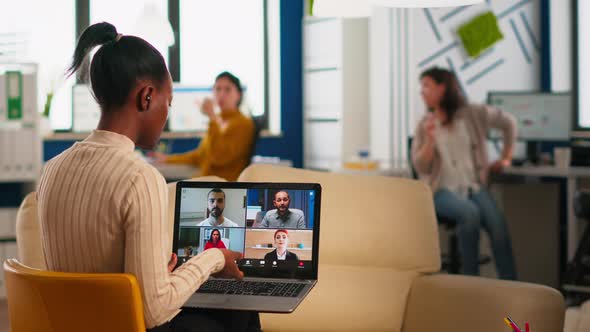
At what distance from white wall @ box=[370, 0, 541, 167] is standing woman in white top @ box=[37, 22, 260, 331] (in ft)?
15.2

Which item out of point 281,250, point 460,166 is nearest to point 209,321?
point 281,250

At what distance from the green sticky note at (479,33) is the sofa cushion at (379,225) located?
3.88 meters

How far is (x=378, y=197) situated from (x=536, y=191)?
3.13 meters

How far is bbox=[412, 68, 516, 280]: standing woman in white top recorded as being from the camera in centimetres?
506

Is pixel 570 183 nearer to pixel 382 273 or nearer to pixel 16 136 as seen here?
pixel 382 273

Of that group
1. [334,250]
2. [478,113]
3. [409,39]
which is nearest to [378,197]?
[334,250]

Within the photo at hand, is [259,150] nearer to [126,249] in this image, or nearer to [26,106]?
[26,106]

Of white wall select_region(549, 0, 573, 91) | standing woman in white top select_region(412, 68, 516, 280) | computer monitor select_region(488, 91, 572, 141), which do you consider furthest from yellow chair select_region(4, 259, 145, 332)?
white wall select_region(549, 0, 573, 91)

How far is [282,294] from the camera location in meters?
2.04

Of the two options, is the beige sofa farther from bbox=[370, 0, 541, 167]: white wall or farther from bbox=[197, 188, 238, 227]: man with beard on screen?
bbox=[370, 0, 541, 167]: white wall

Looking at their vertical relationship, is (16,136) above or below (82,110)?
below

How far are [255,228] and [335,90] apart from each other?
490 cm

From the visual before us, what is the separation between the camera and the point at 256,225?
7.20 feet

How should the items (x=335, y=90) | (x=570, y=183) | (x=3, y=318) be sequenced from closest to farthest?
(x=3, y=318) → (x=570, y=183) → (x=335, y=90)
